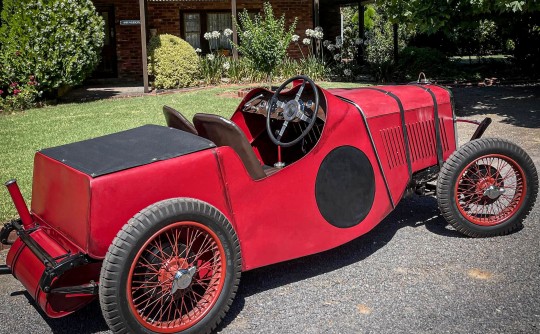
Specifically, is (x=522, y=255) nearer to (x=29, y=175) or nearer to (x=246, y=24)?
(x=29, y=175)

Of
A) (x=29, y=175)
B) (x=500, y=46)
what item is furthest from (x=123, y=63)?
(x=500, y=46)

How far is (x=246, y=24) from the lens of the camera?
13.0 meters

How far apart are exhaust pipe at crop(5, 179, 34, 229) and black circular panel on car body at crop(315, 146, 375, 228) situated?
178cm

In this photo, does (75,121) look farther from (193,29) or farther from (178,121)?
(193,29)

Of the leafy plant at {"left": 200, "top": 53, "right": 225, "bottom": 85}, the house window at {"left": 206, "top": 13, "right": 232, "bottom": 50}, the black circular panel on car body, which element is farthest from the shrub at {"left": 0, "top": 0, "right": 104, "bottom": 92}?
the black circular panel on car body

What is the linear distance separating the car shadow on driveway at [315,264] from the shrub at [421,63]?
1162 cm

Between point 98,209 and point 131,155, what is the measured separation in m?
0.40

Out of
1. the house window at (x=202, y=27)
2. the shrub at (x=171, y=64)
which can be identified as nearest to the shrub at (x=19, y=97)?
the shrub at (x=171, y=64)

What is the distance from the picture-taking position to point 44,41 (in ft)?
39.6

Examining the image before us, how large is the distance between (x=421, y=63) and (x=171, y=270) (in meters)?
15.4

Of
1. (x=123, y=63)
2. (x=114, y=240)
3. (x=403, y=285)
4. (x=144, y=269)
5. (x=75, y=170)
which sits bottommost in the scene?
(x=403, y=285)

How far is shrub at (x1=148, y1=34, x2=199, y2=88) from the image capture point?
1527cm

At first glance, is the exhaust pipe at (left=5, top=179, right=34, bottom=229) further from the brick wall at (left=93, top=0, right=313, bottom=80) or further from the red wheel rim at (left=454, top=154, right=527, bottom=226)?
the brick wall at (left=93, top=0, right=313, bottom=80)

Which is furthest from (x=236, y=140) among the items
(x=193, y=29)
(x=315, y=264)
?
(x=193, y=29)
